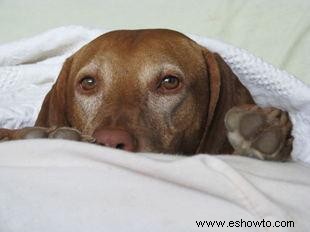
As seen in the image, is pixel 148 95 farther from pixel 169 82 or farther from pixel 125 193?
pixel 125 193

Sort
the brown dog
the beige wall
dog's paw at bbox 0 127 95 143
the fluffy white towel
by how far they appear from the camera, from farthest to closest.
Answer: the beige wall
the fluffy white towel
the brown dog
dog's paw at bbox 0 127 95 143

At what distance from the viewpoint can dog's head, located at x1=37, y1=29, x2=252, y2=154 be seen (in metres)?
1.66

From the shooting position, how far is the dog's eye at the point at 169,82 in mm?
1762

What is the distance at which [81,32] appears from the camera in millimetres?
2186

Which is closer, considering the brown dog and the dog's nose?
the dog's nose

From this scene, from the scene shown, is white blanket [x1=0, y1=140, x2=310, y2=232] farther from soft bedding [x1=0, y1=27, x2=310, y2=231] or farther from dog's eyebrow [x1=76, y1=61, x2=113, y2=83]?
dog's eyebrow [x1=76, y1=61, x2=113, y2=83]

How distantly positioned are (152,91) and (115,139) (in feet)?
1.20

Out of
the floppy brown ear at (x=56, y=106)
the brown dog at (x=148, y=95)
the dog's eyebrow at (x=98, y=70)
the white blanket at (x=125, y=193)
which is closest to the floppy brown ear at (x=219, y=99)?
the brown dog at (x=148, y=95)

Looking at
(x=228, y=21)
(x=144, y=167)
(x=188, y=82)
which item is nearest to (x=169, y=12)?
(x=228, y=21)

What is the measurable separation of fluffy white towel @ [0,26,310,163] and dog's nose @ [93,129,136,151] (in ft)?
1.93

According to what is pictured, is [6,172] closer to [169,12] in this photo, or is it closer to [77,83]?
[77,83]

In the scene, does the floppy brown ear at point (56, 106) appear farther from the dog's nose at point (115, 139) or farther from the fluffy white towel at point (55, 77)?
the dog's nose at point (115, 139)

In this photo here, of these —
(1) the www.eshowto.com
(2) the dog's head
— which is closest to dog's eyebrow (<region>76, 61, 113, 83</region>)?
(2) the dog's head

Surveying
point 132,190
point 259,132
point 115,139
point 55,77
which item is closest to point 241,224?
point 132,190
